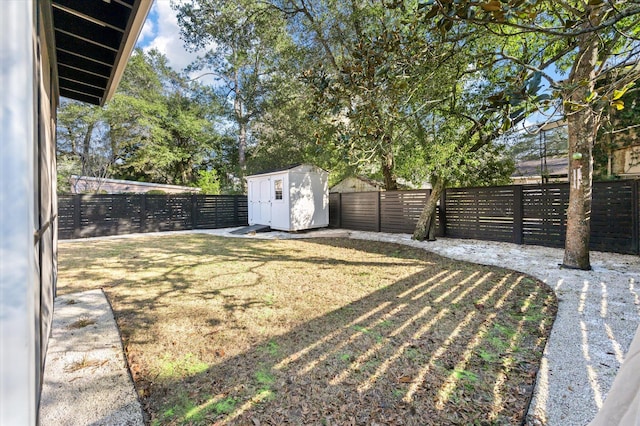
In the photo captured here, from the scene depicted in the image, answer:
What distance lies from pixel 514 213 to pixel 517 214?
7 cm

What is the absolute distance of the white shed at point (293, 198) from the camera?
33.2ft

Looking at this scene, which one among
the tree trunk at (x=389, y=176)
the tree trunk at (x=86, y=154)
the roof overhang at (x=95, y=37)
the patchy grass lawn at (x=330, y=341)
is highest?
the tree trunk at (x=86, y=154)

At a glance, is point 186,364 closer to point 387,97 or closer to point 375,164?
point 387,97

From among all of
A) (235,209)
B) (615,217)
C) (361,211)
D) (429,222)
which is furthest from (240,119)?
(615,217)

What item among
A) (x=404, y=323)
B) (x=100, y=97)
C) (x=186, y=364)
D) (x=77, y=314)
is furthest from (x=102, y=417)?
(x=100, y=97)

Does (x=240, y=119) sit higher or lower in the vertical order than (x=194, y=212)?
higher

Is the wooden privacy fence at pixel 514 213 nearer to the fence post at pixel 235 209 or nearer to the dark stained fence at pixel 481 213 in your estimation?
the dark stained fence at pixel 481 213

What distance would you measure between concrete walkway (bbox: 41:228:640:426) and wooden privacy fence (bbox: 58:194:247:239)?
7.56 metres

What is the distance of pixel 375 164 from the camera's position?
8.66 meters

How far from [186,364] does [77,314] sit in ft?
5.47

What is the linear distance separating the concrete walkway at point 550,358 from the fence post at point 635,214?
4.76ft

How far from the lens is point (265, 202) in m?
11.1

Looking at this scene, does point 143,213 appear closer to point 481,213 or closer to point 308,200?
point 308,200

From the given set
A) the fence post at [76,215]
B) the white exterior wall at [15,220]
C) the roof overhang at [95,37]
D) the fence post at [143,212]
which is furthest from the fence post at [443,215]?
the fence post at [76,215]
